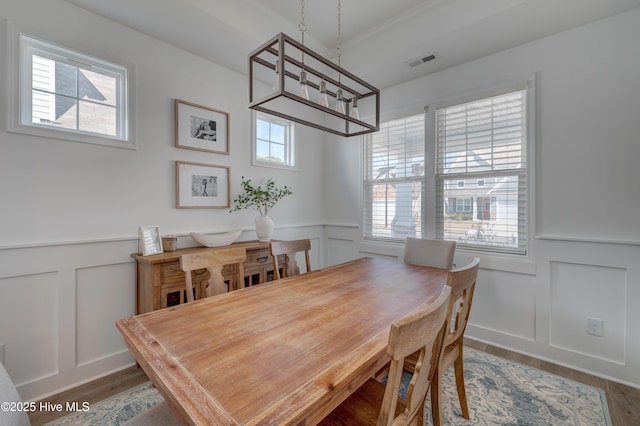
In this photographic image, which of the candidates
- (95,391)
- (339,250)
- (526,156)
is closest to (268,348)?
(95,391)

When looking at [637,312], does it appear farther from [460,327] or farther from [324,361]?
[324,361]

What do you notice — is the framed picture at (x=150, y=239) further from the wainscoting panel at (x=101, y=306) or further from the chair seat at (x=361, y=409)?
the chair seat at (x=361, y=409)

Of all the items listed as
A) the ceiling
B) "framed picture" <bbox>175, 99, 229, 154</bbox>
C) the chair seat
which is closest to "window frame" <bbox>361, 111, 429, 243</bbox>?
the ceiling

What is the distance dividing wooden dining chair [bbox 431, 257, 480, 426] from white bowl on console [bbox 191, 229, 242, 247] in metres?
1.99

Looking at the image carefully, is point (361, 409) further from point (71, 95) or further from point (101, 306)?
point (71, 95)

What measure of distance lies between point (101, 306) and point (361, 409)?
82.5 inches

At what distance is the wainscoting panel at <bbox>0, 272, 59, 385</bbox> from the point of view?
5.85ft

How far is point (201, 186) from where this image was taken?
8.80ft

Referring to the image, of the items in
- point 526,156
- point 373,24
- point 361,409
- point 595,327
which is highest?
point 373,24

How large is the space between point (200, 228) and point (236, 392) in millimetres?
2159

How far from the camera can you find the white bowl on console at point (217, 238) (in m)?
2.50

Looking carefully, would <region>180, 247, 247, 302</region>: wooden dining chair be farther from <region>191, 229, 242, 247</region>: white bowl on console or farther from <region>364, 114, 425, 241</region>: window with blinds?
<region>364, 114, 425, 241</region>: window with blinds

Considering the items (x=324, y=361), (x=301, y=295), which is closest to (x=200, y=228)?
(x=301, y=295)

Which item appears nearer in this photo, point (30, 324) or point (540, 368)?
point (30, 324)
